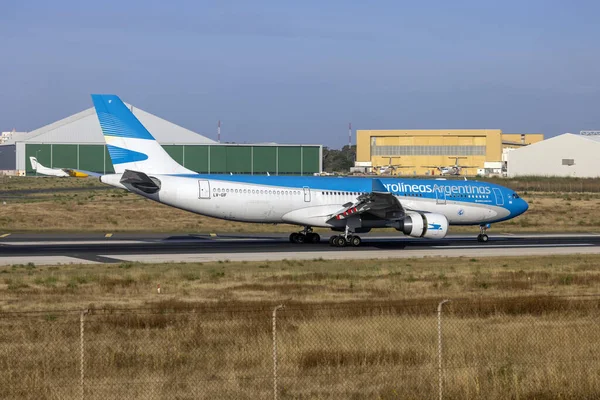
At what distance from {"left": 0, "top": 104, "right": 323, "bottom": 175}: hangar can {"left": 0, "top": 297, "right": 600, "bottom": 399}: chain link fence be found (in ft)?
354

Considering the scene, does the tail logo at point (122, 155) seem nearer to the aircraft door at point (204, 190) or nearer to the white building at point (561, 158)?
the aircraft door at point (204, 190)

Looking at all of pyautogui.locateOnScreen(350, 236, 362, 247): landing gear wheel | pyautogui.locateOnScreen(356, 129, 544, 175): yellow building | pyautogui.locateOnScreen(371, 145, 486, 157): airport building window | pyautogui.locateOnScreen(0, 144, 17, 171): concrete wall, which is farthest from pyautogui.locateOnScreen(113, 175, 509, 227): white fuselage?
pyautogui.locateOnScreen(0, 144, 17, 171): concrete wall

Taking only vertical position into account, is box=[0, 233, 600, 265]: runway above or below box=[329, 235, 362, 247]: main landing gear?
below

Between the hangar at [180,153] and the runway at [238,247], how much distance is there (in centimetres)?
8147

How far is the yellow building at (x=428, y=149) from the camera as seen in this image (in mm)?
149750

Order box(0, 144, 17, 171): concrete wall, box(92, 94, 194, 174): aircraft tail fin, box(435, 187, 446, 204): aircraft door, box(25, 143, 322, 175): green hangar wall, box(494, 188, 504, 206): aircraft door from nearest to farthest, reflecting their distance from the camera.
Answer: box(92, 94, 194, 174): aircraft tail fin
box(435, 187, 446, 204): aircraft door
box(494, 188, 504, 206): aircraft door
box(25, 143, 322, 175): green hangar wall
box(0, 144, 17, 171): concrete wall

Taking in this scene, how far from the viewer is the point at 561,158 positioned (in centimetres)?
11356

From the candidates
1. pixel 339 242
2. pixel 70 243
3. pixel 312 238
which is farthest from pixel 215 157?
pixel 339 242

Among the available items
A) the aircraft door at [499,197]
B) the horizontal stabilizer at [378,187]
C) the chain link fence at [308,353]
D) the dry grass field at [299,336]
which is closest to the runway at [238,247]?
the aircraft door at [499,197]

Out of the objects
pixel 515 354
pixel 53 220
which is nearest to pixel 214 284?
pixel 515 354

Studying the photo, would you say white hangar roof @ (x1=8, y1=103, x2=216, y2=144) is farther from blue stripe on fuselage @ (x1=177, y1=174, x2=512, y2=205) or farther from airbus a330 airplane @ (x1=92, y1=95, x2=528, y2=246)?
airbus a330 airplane @ (x1=92, y1=95, x2=528, y2=246)

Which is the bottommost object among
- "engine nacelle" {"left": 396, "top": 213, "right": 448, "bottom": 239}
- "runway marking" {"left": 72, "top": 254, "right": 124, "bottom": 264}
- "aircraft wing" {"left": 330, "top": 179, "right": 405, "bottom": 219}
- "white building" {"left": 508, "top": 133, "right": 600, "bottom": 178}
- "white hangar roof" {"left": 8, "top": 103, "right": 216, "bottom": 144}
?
"runway marking" {"left": 72, "top": 254, "right": 124, "bottom": 264}

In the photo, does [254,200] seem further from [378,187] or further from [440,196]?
[440,196]

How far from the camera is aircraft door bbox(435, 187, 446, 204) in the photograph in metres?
43.6
